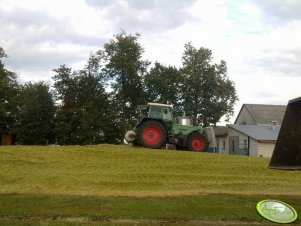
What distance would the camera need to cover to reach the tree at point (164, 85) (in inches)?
2079

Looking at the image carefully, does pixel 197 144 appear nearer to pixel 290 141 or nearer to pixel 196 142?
pixel 196 142

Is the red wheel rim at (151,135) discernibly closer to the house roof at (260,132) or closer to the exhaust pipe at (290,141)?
the exhaust pipe at (290,141)

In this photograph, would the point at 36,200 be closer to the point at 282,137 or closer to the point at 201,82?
the point at 282,137

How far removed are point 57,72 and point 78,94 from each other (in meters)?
3.60

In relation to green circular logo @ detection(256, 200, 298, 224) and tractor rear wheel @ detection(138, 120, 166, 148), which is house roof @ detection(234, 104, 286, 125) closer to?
tractor rear wheel @ detection(138, 120, 166, 148)

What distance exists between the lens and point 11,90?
49.8 meters

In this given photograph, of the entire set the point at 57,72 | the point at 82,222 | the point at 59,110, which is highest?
the point at 57,72

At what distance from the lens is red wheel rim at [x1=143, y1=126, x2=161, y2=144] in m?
23.7

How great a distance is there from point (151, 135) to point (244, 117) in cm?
4024

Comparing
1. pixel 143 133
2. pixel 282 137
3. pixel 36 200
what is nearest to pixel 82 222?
pixel 36 200

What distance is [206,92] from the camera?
177ft

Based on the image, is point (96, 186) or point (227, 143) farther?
point (227, 143)

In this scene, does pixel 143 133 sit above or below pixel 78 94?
below

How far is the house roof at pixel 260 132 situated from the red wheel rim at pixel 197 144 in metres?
17.1
